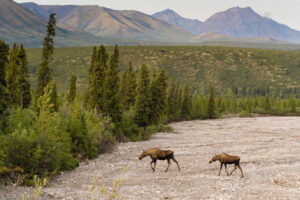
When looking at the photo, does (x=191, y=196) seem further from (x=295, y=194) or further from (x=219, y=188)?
(x=295, y=194)

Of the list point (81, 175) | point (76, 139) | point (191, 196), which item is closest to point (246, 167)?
point (191, 196)

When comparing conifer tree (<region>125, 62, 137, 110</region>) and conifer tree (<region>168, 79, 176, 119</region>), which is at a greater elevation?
conifer tree (<region>125, 62, 137, 110</region>)

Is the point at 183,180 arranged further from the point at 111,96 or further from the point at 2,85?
the point at 111,96

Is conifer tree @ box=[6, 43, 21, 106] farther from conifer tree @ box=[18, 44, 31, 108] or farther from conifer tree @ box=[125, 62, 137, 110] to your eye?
conifer tree @ box=[125, 62, 137, 110]

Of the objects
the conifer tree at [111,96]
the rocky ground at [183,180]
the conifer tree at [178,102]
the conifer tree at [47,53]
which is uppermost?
the conifer tree at [47,53]

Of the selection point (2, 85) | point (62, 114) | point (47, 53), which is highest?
point (47, 53)

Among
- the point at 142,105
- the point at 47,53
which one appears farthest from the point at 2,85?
the point at 142,105

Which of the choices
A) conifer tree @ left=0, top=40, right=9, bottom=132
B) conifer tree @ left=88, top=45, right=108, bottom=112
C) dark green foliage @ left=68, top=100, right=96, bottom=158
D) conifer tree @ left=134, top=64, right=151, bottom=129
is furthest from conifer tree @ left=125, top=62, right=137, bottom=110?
conifer tree @ left=0, top=40, right=9, bottom=132

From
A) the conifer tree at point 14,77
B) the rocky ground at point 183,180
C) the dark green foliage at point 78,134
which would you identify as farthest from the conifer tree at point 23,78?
the rocky ground at point 183,180

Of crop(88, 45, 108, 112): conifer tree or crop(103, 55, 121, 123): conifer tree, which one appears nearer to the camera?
crop(103, 55, 121, 123): conifer tree

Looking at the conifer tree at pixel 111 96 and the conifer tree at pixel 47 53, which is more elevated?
the conifer tree at pixel 47 53

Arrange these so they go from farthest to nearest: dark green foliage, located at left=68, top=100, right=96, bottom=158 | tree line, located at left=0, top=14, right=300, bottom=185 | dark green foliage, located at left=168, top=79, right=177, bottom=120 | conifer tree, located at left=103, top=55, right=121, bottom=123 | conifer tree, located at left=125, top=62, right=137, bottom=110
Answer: dark green foliage, located at left=168, top=79, right=177, bottom=120
conifer tree, located at left=125, top=62, right=137, bottom=110
conifer tree, located at left=103, top=55, right=121, bottom=123
dark green foliage, located at left=68, top=100, right=96, bottom=158
tree line, located at left=0, top=14, right=300, bottom=185

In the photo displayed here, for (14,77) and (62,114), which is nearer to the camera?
(62,114)

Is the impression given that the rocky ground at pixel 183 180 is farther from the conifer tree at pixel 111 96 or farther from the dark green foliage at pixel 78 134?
the conifer tree at pixel 111 96
